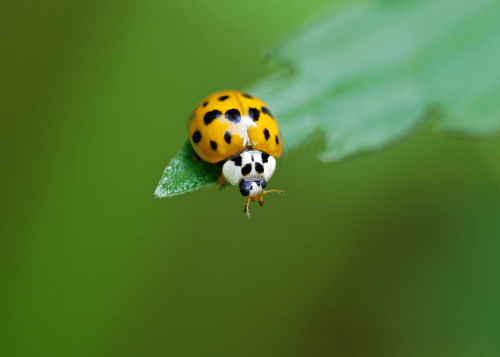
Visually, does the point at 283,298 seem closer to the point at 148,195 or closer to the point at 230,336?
the point at 230,336

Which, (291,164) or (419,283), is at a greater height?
(291,164)

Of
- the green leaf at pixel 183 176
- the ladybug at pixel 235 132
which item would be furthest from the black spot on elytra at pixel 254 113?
the green leaf at pixel 183 176

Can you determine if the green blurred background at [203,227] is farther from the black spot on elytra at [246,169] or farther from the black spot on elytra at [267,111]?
the black spot on elytra at [267,111]

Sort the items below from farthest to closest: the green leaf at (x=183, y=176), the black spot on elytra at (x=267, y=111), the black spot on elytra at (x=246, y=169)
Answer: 1. the black spot on elytra at (x=246, y=169)
2. the black spot on elytra at (x=267, y=111)
3. the green leaf at (x=183, y=176)

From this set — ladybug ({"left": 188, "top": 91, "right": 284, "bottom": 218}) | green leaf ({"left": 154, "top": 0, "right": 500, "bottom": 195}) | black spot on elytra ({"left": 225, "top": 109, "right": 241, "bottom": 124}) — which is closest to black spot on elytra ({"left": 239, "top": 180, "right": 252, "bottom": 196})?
ladybug ({"left": 188, "top": 91, "right": 284, "bottom": 218})

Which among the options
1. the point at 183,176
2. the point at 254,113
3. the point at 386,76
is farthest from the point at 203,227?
the point at 386,76

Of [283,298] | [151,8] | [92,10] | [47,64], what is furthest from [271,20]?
[283,298]
